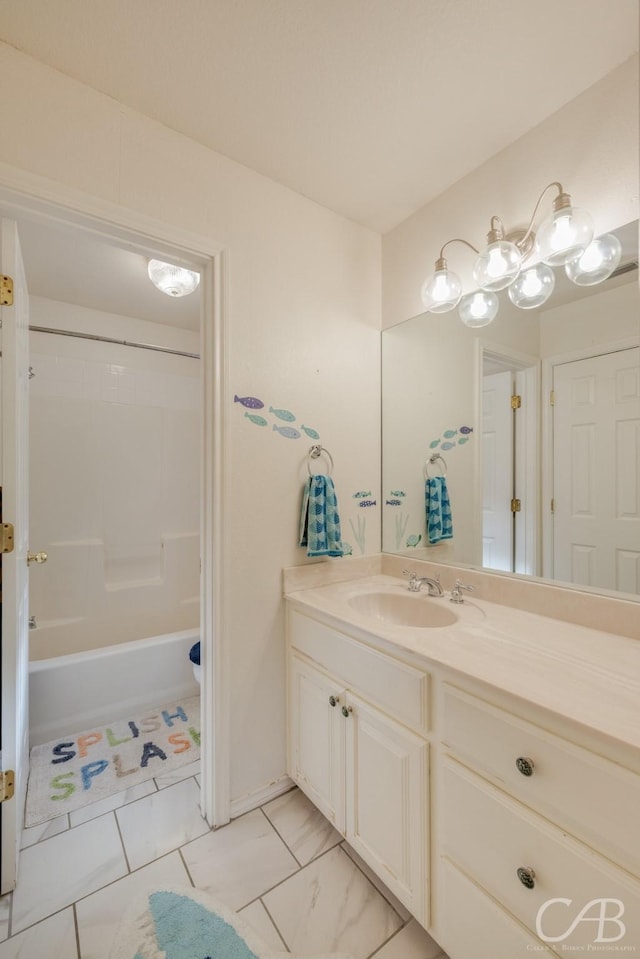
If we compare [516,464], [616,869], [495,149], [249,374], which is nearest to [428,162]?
[495,149]

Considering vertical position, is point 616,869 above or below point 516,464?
below

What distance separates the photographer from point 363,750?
118 cm

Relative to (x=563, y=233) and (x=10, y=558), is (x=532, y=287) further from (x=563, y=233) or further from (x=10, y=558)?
(x=10, y=558)

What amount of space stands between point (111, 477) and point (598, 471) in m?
2.60

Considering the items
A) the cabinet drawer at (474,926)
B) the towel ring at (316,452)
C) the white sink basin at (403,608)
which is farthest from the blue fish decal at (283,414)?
the cabinet drawer at (474,926)

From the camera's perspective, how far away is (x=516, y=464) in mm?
1426

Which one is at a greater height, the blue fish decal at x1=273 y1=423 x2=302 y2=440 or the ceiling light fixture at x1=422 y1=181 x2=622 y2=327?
the ceiling light fixture at x1=422 y1=181 x2=622 y2=327

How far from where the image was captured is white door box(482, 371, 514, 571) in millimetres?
1441

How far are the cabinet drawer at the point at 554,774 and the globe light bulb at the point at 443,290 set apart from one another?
1.32m

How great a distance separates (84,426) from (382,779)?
245 cm

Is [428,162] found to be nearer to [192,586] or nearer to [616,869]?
[616,869]

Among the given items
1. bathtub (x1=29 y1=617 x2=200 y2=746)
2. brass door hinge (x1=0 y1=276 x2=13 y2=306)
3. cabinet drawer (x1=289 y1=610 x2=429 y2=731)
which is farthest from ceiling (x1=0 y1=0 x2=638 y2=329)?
bathtub (x1=29 y1=617 x2=200 y2=746)

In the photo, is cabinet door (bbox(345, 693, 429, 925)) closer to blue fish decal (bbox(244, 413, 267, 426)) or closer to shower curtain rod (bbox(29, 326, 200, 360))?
blue fish decal (bbox(244, 413, 267, 426))

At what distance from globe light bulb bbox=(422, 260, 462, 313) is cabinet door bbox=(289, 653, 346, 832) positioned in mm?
1425
